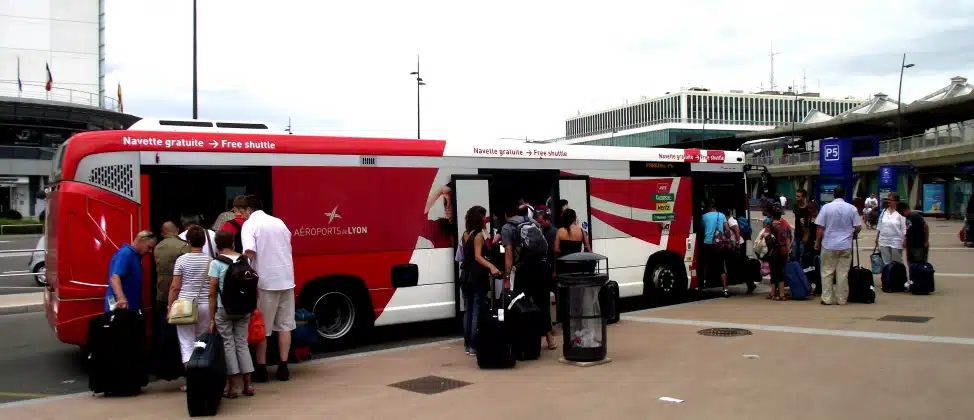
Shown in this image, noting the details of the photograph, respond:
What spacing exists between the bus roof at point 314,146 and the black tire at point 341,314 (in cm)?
173

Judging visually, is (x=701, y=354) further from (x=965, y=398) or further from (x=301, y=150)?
(x=301, y=150)

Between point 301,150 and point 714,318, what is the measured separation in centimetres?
633

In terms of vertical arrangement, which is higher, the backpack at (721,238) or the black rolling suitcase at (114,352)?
the backpack at (721,238)

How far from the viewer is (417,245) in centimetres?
1020

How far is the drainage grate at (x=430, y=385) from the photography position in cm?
721

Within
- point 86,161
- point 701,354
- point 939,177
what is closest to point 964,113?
point 939,177

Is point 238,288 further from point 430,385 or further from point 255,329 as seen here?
point 430,385

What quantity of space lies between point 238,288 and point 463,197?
4.35 meters

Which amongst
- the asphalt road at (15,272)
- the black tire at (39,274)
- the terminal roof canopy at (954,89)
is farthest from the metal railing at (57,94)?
the terminal roof canopy at (954,89)

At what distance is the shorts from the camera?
7605 mm

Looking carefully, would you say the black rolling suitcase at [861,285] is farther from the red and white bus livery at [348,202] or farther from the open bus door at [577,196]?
the open bus door at [577,196]

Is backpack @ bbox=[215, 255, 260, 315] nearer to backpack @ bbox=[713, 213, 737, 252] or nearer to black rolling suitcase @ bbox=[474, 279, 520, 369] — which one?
black rolling suitcase @ bbox=[474, 279, 520, 369]

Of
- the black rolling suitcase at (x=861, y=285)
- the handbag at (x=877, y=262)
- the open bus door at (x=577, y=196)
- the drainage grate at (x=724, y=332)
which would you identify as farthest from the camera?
the handbag at (x=877, y=262)

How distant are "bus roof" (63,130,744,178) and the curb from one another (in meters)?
6.90
